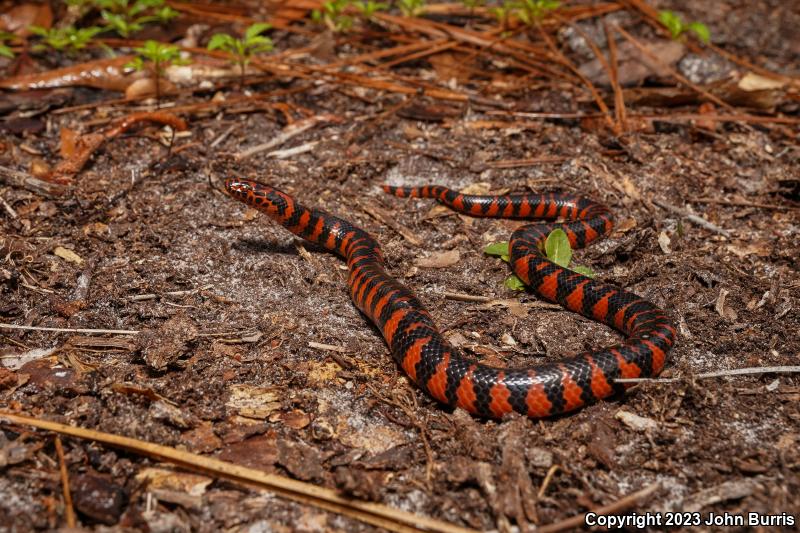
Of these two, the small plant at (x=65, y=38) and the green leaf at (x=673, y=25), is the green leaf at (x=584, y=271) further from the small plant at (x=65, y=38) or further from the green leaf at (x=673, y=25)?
the small plant at (x=65, y=38)

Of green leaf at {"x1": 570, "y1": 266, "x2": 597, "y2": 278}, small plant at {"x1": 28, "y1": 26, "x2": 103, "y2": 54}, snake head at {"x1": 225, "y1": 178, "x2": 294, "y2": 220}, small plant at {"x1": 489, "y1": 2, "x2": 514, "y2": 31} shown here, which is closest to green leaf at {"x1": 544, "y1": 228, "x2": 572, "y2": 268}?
green leaf at {"x1": 570, "y1": 266, "x2": 597, "y2": 278}

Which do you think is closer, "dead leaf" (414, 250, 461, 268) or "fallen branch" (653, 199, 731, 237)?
"dead leaf" (414, 250, 461, 268)

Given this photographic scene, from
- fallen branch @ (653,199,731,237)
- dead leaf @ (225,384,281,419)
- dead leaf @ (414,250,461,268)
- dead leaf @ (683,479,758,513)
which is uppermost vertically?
fallen branch @ (653,199,731,237)

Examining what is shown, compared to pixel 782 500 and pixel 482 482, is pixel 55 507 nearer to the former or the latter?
pixel 482 482

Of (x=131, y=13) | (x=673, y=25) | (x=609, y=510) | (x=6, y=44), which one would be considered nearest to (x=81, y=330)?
(x=609, y=510)

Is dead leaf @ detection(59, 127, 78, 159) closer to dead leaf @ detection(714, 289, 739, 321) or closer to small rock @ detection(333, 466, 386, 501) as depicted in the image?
small rock @ detection(333, 466, 386, 501)

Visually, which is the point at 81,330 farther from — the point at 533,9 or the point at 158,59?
the point at 533,9
